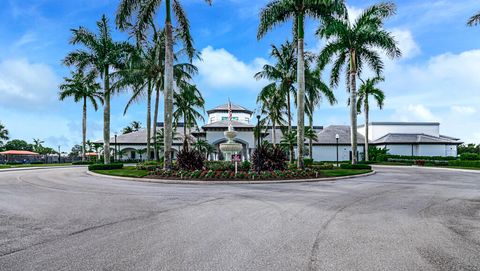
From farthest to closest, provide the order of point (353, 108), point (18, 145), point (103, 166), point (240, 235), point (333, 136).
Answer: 1. point (18, 145)
2. point (333, 136)
3. point (103, 166)
4. point (353, 108)
5. point (240, 235)

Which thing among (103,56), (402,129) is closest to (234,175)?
(103,56)

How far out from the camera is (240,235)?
578cm

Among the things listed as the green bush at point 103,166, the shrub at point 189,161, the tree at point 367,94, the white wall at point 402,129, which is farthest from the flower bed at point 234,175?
the white wall at point 402,129

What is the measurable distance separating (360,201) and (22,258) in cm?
943

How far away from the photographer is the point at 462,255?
4.68 metres

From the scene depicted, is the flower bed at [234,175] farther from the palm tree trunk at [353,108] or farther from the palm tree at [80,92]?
the palm tree at [80,92]

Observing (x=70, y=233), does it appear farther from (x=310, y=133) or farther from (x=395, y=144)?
(x=395, y=144)

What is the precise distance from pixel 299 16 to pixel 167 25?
966 cm

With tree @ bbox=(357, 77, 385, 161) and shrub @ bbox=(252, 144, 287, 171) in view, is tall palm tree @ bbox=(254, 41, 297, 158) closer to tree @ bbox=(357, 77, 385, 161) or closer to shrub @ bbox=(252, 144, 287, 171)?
shrub @ bbox=(252, 144, 287, 171)

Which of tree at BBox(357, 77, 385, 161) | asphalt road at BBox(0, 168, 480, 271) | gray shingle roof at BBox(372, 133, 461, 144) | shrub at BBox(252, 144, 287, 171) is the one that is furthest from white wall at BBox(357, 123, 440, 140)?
asphalt road at BBox(0, 168, 480, 271)

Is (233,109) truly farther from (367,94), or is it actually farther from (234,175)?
(234,175)

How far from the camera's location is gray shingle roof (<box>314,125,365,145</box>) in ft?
157

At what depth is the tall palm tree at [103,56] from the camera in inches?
1109

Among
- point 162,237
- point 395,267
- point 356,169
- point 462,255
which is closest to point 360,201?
point 462,255
